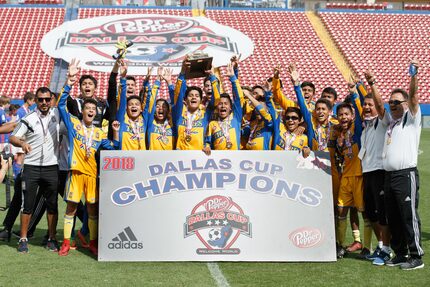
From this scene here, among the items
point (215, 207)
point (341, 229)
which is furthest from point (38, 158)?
point (341, 229)

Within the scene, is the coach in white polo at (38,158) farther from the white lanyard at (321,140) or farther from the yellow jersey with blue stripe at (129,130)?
the white lanyard at (321,140)

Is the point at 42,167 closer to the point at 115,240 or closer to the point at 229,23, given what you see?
the point at 115,240

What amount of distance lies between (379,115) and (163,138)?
244 cm

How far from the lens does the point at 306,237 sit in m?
6.85

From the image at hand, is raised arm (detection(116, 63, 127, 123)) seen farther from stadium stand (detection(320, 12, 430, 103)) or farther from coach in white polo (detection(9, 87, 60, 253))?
stadium stand (detection(320, 12, 430, 103))

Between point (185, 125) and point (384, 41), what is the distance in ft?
97.6

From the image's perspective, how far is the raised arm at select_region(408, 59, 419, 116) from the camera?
241 inches

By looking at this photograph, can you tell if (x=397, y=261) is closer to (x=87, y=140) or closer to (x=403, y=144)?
(x=403, y=144)

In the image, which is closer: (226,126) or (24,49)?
(226,126)

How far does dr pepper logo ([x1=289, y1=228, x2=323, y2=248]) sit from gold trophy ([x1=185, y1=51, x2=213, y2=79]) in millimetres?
2187

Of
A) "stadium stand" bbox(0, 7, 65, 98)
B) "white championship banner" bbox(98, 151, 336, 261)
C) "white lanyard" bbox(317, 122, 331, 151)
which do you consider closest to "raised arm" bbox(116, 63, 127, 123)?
"white championship banner" bbox(98, 151, 336, 261)

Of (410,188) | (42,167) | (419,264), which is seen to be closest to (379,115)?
(410,188)

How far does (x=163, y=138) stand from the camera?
24.8 ft

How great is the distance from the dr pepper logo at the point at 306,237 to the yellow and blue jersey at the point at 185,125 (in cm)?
150
